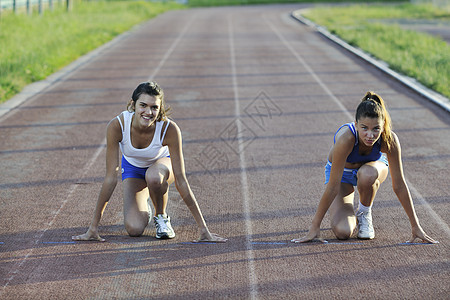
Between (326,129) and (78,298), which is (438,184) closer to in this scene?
(326,129)

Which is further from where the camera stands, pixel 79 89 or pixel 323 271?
pixel 79 89

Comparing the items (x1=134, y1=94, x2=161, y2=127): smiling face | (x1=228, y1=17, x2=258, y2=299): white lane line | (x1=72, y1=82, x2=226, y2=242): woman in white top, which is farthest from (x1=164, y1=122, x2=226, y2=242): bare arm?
(x1=228, y1=17, x2=258, y2=299): white lane line

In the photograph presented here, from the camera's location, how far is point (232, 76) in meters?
16.8

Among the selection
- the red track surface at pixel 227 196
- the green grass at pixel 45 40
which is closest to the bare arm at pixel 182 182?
the red track surface at pixel 227 196

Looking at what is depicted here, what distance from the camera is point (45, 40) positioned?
67.4 feet

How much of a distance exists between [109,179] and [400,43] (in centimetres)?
1848

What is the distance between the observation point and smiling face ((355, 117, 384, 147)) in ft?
18.4

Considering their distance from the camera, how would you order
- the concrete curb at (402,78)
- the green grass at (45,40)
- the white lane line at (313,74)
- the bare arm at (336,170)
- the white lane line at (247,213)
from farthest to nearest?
the green grass at (45,40)
the concrete curb at (402,78)
the white lane line at (313,74)
the bare arm at (336,170)
the white lane line at (247,213)

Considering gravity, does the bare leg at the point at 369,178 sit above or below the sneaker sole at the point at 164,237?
above

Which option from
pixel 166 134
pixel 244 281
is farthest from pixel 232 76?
pixel 244 281

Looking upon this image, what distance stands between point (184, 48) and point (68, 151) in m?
13.5

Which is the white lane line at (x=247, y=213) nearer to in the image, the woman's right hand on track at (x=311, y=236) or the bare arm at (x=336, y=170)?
the woman's right hand on track at (x=311, y=236)

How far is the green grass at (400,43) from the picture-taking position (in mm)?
16219

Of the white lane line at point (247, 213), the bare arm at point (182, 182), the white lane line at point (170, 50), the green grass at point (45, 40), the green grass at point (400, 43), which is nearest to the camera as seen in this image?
the white lane line at point (247, 213)
